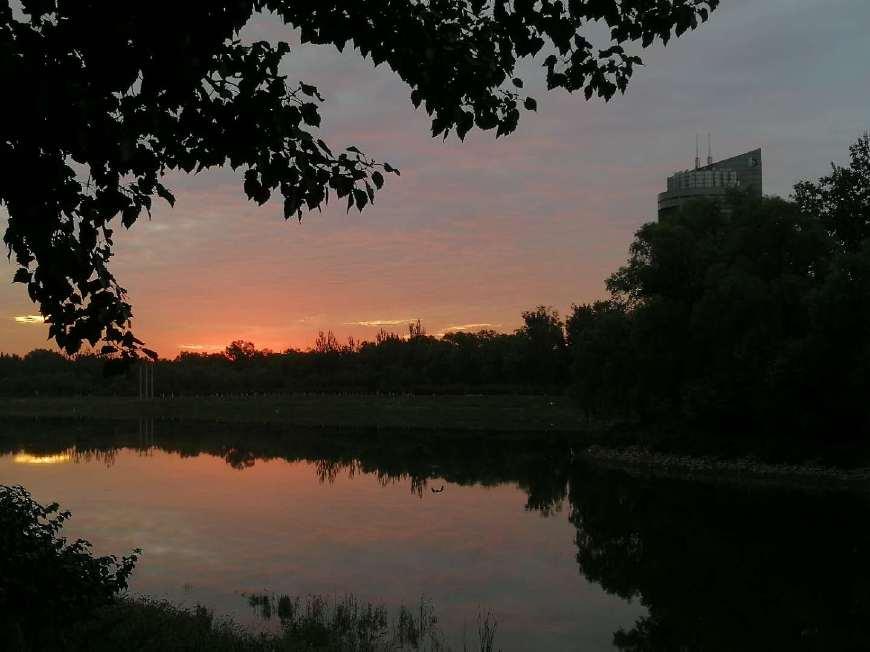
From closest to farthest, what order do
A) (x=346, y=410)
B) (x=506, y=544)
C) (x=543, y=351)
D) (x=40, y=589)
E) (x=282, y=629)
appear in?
(x=40, y=589), (x=282, y=629), (x=506, y=544), (x=346, y=410), (x=543, y=351)

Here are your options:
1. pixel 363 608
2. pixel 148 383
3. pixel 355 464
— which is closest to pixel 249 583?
pixel 363 608

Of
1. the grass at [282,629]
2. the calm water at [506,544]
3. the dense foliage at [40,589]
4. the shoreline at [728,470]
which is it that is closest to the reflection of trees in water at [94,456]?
the calm water at [506,544]

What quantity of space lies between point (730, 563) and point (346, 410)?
68144mm

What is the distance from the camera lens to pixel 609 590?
19.3 metres

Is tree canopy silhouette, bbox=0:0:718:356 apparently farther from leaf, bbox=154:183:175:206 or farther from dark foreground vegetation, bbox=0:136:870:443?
dark foreground vegetation, bbox=0:136:870:443

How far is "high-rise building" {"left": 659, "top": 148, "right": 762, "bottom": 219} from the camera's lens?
143m

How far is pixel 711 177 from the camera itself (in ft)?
477

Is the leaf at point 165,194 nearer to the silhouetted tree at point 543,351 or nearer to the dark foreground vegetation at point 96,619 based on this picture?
the dark foreground vegetation at point 96,619

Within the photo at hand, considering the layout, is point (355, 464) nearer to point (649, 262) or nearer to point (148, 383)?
point (649, 262)

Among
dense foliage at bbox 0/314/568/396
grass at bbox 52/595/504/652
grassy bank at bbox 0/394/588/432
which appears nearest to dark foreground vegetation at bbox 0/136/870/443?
grass at bbox 52/595/504/652

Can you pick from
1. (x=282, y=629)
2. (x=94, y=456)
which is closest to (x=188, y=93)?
(x=282, y=629)

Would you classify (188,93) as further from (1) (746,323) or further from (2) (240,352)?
(2) (240,352)

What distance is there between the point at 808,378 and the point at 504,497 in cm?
1590

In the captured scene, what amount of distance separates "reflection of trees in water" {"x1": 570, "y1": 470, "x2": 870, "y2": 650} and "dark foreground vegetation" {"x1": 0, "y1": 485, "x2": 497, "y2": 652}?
4.92m
